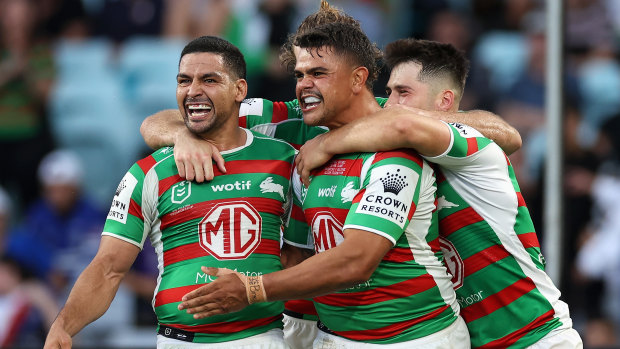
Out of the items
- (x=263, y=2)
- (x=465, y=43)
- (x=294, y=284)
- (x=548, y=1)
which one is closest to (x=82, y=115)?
(x=263, y=2)

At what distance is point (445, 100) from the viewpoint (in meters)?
4.91

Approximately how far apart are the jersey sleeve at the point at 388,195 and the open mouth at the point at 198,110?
0.88 m

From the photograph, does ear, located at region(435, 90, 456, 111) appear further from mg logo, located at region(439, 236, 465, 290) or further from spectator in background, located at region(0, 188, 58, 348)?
spectator in background, located at region(0, 188, 58, 348)

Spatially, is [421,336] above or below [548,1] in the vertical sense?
below

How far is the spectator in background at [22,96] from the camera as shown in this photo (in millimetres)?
9805

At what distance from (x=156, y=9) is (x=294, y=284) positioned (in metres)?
7.38

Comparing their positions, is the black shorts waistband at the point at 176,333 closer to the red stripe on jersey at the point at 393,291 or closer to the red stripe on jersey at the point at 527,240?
the red stripe on jersey at the point at 393,291

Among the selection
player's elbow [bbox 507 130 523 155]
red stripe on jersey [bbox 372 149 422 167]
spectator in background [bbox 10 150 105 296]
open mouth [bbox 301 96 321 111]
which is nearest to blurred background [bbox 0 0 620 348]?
spectator in background [bbox 10 150 105 296]

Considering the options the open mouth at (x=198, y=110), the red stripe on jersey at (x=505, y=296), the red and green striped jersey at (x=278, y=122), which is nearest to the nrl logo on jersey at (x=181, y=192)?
the open mouth at (x=198, y=110)

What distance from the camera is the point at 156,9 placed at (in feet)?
34.3

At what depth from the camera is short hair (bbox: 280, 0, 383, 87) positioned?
14.3ft

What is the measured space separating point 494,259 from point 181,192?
4.99ft

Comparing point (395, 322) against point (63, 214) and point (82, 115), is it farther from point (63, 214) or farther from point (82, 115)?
point (82, 115)

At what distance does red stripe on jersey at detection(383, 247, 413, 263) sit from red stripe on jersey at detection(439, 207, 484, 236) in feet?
0.99
